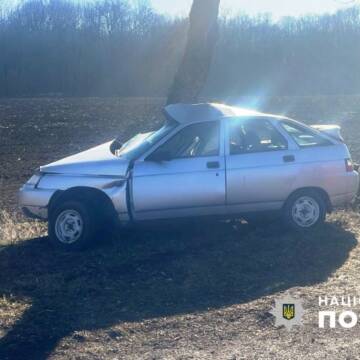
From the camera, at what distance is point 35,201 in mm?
9133

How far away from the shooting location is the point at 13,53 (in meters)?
75.3

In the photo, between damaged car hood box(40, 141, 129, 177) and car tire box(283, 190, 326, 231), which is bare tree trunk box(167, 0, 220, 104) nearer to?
damaged car hood box(40, 141, 129, 177)

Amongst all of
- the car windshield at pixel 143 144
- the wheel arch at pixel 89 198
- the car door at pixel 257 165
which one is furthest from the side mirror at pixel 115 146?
the car door at pixel 257 165

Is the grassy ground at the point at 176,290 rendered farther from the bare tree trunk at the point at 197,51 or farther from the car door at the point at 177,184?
the bare tree trunk at the point at 197,51

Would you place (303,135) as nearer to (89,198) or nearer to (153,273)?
(89,198)

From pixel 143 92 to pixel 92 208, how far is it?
57669 mm

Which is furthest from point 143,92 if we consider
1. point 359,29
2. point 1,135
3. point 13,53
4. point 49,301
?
point 49,301

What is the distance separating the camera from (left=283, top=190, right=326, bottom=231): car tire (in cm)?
919

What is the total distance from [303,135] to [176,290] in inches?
132

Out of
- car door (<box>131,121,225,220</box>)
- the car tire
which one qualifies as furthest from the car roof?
the car tire

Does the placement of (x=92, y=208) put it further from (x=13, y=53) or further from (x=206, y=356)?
(x=13, y=53)

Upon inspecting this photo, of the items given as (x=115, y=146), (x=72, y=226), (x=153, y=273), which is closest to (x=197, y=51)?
(x=115, y=146)

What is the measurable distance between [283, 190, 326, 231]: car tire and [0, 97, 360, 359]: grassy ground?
0.19 metres

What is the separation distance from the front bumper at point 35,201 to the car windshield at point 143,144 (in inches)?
41.6
